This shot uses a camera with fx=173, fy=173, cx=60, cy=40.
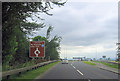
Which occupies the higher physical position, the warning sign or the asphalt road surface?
the warning sign

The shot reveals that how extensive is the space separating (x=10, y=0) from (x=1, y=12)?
247 cm

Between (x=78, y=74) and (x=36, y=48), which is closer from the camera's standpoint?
(x=78, y=74)

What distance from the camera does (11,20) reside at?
51.1 feet

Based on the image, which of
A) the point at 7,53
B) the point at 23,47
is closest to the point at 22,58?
the point at 23,47

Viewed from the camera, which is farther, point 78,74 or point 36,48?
point 36,48

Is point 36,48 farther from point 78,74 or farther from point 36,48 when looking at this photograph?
point 78,74

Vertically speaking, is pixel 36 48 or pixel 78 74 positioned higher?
pixel 36 48

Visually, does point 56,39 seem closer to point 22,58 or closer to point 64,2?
point 22,58

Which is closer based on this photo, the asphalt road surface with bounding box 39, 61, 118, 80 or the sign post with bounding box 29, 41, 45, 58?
the asphalt road surface with bounding box 39, 61, 118, 80

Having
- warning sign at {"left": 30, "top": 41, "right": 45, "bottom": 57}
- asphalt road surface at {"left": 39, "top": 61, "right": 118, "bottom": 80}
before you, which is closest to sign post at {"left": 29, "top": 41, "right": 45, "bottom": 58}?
warning sign at {"left": 30, "top": 41, "right": 45, "bottom": 57}

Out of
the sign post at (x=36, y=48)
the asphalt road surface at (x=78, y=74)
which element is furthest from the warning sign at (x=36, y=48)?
the asphalt road surface at (x=78, y=74)

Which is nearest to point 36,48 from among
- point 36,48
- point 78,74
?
point 36,48

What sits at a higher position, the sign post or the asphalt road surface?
the sign post

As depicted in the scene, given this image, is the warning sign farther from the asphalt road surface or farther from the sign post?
the asphalt road surface
